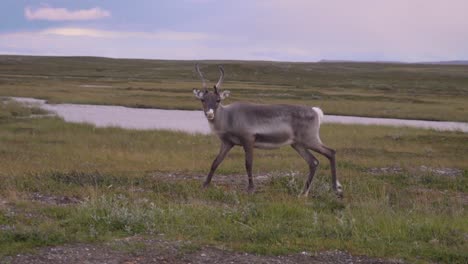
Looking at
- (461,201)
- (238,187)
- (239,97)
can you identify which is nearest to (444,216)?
(461,201)

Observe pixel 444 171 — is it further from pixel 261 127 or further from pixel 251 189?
pixel 251 189

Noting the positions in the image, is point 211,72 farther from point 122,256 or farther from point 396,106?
point 122,256

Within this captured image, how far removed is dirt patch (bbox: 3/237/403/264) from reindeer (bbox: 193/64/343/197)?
493 cm

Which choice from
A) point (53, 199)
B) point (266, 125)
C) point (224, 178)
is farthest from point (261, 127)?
point (53, 199)

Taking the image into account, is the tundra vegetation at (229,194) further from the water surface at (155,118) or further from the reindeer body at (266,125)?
the water surface at (155,118)

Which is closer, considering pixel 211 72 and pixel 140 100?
pixel 140 100

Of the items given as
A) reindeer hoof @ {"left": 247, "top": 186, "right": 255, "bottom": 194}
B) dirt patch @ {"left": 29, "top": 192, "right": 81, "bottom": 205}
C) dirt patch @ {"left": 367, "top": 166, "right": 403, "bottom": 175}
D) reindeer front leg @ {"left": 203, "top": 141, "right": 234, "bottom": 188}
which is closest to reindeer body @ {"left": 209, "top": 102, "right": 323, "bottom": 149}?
reindeer front leg @ {"left": 203, "top": 141, "right": 234, "bottom": 188}

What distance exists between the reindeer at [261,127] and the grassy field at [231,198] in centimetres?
70

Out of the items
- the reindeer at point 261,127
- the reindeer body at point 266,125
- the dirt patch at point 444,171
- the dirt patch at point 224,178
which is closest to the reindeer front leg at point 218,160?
the reindeer at point 261,127

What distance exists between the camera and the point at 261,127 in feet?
43.6

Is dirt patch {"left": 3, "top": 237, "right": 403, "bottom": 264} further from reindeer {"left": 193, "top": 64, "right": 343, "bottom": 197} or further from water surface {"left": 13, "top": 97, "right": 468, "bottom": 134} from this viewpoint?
water surface {"left": 13, "top": 97, "right": 468, "bottom": 134}

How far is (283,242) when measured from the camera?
28.5 feet

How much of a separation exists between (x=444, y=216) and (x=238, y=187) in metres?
4.56

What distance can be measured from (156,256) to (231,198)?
173 inches
